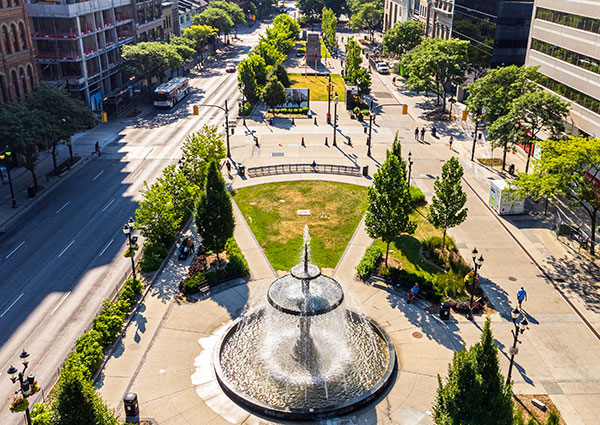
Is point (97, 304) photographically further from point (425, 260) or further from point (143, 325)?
point (425, 260)

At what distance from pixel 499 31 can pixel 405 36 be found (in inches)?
1289

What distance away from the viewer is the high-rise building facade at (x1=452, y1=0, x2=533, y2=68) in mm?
78188

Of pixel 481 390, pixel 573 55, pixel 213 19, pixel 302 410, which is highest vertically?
pixel 573 55

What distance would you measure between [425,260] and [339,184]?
56.1 feet

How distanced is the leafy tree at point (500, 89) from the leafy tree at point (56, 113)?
44.6 meters

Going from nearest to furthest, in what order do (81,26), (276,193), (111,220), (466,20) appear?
(111,220), (276,193), (81,26), (466,20)

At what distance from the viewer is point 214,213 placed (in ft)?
126

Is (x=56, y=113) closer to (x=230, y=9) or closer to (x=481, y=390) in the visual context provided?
(x=481, y=390)

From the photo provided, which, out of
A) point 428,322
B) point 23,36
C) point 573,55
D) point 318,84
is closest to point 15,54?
point 23,36

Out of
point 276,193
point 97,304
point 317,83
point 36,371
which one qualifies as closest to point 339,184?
point 276,193

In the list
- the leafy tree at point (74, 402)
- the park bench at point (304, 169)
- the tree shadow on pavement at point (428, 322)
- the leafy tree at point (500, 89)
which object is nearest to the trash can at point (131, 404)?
the leafy tree at point (74, 402)

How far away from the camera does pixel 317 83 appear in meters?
107

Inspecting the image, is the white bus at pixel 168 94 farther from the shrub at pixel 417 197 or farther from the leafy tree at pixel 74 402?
the leafy tree at pixel 74 402

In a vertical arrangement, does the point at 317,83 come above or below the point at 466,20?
below
